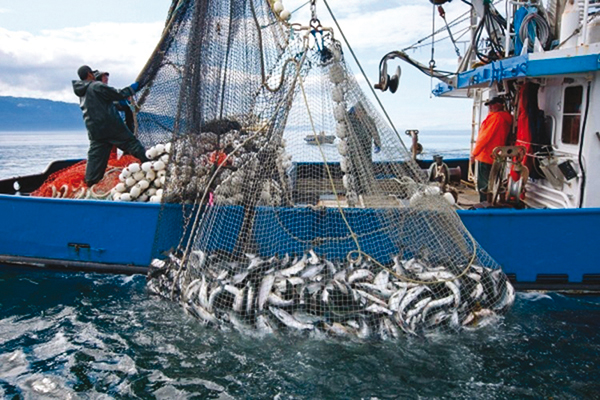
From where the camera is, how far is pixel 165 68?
8.38 m

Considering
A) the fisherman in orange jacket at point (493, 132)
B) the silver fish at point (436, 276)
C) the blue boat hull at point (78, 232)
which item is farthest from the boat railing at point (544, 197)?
the blue boat hull at point (78, 232)

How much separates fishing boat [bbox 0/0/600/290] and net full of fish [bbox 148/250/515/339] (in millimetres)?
1008

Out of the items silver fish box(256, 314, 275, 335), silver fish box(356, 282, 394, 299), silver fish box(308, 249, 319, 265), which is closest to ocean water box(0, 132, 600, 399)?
silver fish box(256, 314, 275, 335)

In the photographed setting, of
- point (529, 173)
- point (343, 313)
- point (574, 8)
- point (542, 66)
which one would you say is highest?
point (574, 8)

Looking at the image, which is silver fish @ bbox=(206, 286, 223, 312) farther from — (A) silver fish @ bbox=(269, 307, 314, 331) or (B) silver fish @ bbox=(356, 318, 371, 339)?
(B) silver fish @ bbox=(356, 318, 371, 339)

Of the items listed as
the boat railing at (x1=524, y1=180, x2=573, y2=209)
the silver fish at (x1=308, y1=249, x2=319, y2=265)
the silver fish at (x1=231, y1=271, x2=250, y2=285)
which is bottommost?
the silver fish at (x1=231, y1=271, x2=250, y2=285)

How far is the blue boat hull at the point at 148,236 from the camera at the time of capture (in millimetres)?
6527

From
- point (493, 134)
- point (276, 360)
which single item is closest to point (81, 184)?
point (276, 360)

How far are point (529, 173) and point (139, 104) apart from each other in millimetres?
6513

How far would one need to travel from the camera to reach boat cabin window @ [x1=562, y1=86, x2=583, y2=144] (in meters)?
7.04

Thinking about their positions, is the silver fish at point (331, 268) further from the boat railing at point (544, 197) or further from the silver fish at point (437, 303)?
the boat railing at point (544, 197)

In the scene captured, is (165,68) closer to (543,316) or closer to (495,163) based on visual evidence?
(495,163)

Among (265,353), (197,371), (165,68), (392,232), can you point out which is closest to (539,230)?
(392,232)

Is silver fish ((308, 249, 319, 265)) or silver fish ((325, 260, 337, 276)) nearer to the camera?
silver fish ((325, 260, 337, 276))
